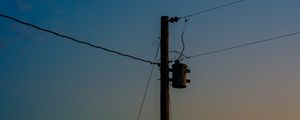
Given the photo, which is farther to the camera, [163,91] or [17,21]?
[163,91]

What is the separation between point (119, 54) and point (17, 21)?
12.5 ft

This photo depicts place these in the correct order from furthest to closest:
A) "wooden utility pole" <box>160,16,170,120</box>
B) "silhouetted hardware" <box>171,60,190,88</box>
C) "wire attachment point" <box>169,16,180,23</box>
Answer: "wire attachment point" <box>169,16,180,23</box>, "silhouetted hardware" <box>171,60,190,88</box>, "wooden utility pole" <box>160,16,170,120</box>

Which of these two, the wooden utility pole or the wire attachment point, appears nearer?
the wooden utility pole

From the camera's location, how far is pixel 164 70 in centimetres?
1545

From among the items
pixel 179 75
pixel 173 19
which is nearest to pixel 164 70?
pixel 179 75

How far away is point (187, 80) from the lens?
615 inches

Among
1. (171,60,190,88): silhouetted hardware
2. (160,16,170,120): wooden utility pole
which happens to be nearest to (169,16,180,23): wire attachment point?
(160,16,170,120): wooden utility pole

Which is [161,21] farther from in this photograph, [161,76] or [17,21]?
[17,21]

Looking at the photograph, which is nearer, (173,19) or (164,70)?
(164,70)

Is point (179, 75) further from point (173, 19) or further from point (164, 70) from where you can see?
point (173, 19)

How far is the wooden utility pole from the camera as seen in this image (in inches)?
582

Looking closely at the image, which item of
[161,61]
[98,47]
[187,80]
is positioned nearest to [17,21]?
[98,47]

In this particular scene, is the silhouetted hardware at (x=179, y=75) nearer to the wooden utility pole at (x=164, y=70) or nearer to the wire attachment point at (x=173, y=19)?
the wooden utility pole at (x=164, y=70)

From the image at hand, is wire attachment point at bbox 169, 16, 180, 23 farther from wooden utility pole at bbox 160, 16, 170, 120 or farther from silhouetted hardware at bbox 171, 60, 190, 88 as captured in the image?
silhouetted hardware at bbox 171, 60, 190, 88
